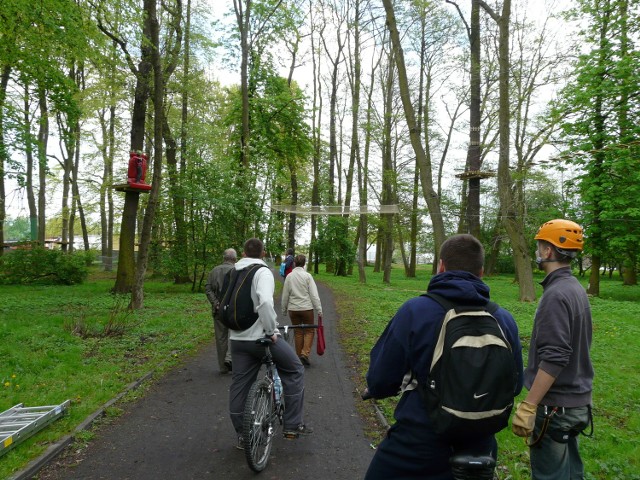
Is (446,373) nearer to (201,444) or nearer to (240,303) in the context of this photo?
(240,303)

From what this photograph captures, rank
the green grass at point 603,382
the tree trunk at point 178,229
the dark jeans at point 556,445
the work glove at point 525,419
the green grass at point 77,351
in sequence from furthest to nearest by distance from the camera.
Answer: the tree trunk at point 178,229
the green grass at point 77,351
the green grass at point 603,382
the dark jeans at point 556,445
the work glove at point 525,419

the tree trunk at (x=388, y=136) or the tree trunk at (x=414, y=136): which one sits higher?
the tree trunk at (x=388, y=136)

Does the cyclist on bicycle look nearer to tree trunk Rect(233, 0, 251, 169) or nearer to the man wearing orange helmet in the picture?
the man wearing orange helmet

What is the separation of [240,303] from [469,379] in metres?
2.68

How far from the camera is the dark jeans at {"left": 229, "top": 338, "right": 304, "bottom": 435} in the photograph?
4289mm

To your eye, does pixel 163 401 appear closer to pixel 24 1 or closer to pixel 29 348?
pixel 29 348

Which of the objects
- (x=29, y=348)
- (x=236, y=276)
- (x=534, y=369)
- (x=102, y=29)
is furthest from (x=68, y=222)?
(x=534, y=369)

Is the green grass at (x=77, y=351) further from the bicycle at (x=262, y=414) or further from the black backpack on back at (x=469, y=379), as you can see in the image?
the black backpack on back at (x=469, y=379)

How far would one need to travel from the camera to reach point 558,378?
2.68m

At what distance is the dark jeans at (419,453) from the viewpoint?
1981 millimetres

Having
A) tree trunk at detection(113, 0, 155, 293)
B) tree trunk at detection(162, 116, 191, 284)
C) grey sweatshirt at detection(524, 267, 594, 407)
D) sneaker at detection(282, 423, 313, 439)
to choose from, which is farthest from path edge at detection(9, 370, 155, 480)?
tree trunk at detection(162, 116, 191, 284)

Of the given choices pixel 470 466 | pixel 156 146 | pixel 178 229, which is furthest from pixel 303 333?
pixel 178 229

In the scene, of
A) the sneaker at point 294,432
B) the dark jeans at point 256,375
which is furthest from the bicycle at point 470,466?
the sneaker at point 294,432

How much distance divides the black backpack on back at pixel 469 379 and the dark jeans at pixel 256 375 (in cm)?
259
